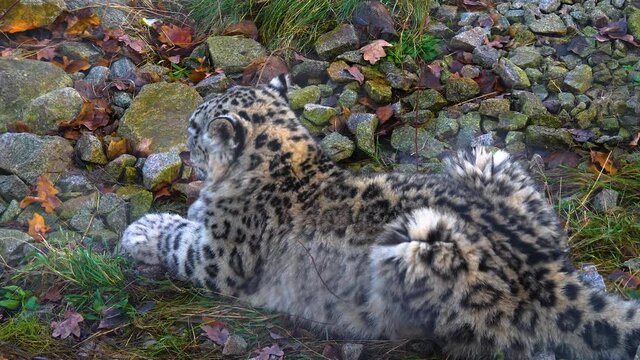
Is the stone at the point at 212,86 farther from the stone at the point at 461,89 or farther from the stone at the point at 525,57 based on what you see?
the stone at the point at 525,57

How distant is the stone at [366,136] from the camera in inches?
267

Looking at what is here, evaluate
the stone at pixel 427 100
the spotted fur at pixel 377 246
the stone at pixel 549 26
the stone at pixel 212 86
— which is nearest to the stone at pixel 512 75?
the stone at pixel 427 100

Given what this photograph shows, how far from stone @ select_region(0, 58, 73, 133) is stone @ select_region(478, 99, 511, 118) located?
142 inches

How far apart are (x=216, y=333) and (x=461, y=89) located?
3.28 meters

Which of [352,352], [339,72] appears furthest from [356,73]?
[352,352]

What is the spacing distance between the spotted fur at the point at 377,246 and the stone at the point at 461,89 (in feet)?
6.07

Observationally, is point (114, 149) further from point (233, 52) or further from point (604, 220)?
point (604, 220)

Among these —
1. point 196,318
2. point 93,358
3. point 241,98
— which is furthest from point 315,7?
point 93,358

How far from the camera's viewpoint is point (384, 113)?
7.13 metres

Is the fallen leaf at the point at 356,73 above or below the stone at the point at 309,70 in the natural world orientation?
above

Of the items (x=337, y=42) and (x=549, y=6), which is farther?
(x=549, y=6)

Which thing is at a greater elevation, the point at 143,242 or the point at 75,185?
the point at 143,242

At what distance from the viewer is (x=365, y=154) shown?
6.86 meters

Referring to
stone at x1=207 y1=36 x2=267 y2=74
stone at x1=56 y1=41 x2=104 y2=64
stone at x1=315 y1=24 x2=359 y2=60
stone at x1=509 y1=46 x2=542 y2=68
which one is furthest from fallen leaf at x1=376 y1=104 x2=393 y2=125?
stone at x1=56 y1=41 x2=104 y2=64
